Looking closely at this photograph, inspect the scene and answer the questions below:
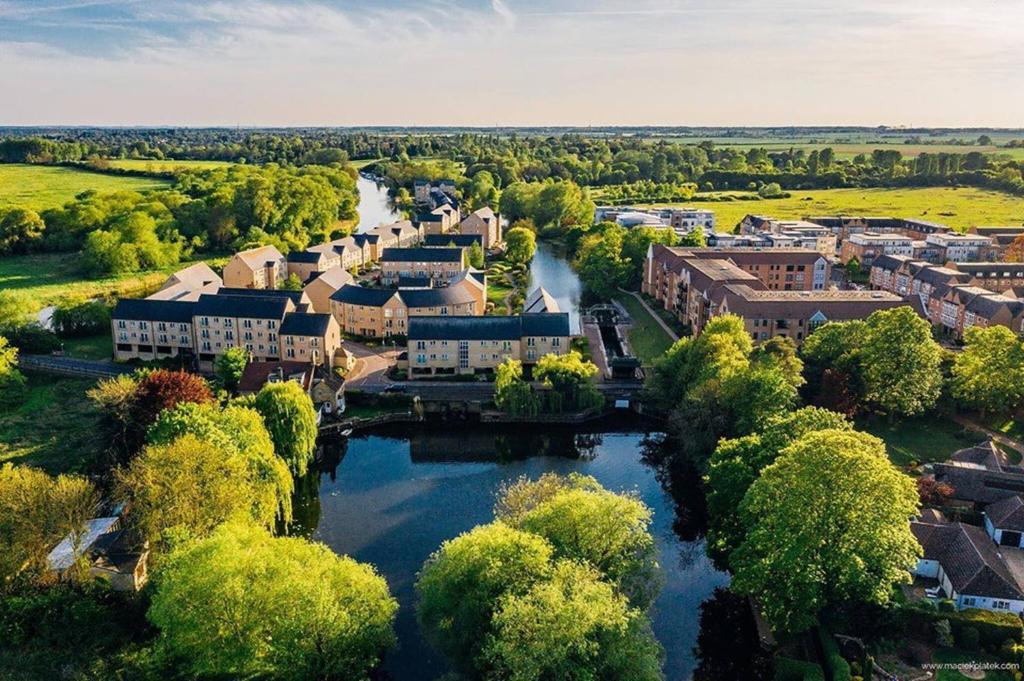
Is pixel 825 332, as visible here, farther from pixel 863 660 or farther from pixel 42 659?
pixel 42 659

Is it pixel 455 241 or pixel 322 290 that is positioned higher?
pixel 455 241

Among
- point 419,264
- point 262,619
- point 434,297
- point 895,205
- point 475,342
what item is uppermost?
point 895,205

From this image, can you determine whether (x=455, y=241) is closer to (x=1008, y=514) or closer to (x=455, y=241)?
(x=455, y=241)

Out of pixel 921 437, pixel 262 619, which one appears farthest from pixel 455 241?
pixel 262 619

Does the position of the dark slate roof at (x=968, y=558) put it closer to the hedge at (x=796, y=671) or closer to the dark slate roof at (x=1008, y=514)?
the dark slate roof at (x=1008, y=514)

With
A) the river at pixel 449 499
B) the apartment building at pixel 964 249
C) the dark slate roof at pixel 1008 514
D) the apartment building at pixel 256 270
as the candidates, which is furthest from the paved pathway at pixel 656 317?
the apartment building at pixel 964 249

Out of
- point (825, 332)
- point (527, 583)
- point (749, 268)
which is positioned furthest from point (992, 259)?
point (527, 583)
